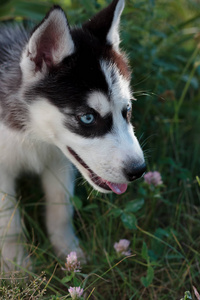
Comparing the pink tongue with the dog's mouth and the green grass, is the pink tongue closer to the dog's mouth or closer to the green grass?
the dog's mouth

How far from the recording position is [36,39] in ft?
8.16

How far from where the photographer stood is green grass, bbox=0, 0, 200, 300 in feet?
9.02

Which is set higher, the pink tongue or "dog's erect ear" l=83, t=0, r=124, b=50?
"dog's erect ear" l=83, t=0, r=124, b=50

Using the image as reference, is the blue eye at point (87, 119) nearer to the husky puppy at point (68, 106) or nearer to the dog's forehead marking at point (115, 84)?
the husky puppy at point (68, 106)

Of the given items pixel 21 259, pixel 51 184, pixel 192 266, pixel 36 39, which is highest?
pixel 36 39

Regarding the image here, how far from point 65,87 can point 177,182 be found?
157 centimetres

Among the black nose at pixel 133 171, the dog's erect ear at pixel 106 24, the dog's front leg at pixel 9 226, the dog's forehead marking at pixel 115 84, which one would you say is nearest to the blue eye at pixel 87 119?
the dog's forehead marking at pixel 115 84

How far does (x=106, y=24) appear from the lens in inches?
110

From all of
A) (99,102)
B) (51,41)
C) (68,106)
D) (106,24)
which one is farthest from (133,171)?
(106,24)

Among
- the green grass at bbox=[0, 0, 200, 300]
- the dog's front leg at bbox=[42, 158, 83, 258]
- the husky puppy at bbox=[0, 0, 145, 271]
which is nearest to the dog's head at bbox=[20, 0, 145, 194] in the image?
the husky puppy at bbox=[0, 0, 145, 271]

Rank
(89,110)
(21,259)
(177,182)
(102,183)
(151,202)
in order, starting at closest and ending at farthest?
(89,110)
(102,183)
(21,259)
(151,202)
(177,182)

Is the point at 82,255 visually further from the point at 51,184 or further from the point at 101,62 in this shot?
the point at 101,62

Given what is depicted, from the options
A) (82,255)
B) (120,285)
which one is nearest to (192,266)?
(120,285)

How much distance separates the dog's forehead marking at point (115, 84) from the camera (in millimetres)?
2508
